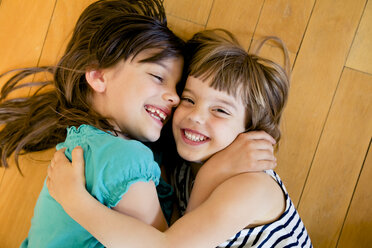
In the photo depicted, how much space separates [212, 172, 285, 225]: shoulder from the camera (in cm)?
85

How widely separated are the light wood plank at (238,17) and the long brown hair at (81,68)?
0.60 ft

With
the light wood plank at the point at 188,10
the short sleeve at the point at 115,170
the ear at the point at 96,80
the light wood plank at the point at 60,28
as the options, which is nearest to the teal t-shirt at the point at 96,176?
the short sleeve at the point at 115,170

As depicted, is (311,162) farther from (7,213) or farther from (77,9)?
(7,213)

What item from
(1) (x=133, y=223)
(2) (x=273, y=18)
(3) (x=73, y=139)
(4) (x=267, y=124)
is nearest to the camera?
(1) (x=133, y=223)

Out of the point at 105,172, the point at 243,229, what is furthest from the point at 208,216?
the point at 105,172

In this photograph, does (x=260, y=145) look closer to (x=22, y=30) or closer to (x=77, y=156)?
(x=77, y=156)

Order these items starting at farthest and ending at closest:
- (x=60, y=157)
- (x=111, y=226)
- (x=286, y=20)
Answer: (x=286, y=20) < (x=60, y=157) < (x=111, y=226)

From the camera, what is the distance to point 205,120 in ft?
3.05

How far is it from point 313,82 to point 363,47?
0.20 metres

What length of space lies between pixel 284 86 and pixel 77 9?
74 centimetres

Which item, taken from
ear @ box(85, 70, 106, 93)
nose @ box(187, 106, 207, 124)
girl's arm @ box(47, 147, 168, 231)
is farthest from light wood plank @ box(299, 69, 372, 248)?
ear @ box(85, 70, 106, 93)

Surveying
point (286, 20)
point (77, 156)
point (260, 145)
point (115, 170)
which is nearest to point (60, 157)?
point (77, 156)

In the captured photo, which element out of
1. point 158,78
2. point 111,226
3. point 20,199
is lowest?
point 20,199

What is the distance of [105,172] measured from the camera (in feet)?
2.63
